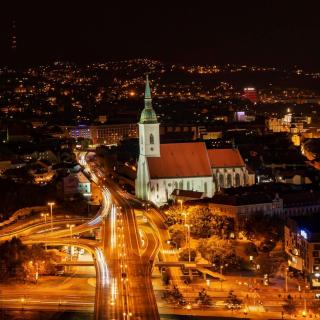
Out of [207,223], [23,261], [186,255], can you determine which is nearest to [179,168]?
[207,223]

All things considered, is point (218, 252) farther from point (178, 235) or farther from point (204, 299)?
point (204, 299)

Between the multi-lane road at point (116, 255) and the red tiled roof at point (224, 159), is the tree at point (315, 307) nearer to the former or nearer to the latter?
the multi-lane road at point (116, 255)

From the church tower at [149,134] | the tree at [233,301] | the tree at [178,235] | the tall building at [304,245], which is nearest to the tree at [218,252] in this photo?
the tree at [178,235]

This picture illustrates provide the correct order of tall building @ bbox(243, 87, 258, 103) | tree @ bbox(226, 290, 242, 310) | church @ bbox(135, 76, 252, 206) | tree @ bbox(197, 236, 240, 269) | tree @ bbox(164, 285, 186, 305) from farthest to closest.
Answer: tall building @ bbox(243, 87, 258, 103) < church @ bbox(135, 76, 252, 206) < tree @ bbox(197, 236, 240, 269) < tree @ bbox(164, 285, 186, 305) < tree @ bbox(226, 290, 242, 310)

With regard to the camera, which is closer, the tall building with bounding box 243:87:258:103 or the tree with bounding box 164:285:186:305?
the tree with bounding box 164:285:186:305

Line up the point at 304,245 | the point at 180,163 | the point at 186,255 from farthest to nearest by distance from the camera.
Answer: the point at 180,163, the point at 186,255, the point at 304,245

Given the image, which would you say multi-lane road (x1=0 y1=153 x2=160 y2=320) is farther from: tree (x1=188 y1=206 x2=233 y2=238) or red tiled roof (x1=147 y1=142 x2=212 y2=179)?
red tiled roof (x1=147 y1=142 x2=212 y2=179)

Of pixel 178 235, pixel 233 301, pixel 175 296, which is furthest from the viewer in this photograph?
pixel 178 235

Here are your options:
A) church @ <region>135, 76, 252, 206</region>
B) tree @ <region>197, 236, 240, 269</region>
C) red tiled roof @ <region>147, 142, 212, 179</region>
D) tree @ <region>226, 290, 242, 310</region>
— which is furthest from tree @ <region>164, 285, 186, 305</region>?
red tiled roof @ <region>147, 142, 212, 179</region>
